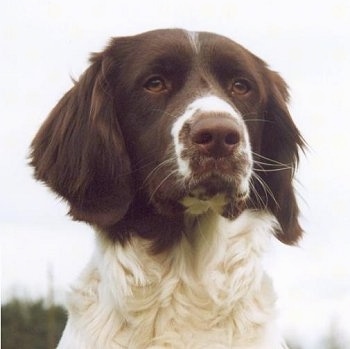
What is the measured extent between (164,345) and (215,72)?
1.35m

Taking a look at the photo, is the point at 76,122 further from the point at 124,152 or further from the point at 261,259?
the point at 261,259

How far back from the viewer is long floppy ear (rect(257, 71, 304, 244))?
607 cm

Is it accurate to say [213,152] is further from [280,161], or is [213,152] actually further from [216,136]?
[280,161]

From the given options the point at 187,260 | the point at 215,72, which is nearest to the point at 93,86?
the point at 215,72

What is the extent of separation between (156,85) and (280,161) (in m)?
0.83

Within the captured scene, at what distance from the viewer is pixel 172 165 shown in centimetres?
543

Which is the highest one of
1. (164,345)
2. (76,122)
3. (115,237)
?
(76,122)

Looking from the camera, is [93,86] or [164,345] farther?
[93,86]

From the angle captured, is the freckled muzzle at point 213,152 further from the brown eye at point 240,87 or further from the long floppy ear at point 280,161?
the long floppy ear at point 280,161

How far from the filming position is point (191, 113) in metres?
5.37

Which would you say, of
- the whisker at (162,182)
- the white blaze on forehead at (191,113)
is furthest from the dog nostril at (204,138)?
the whisker at (162,182)

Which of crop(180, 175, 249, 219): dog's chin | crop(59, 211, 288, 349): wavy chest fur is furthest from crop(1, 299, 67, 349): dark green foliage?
crop(180, 175, 249, 219): dog's chin

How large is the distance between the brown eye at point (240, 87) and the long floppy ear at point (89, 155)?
600mm

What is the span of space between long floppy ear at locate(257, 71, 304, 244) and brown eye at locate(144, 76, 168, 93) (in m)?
0.65
